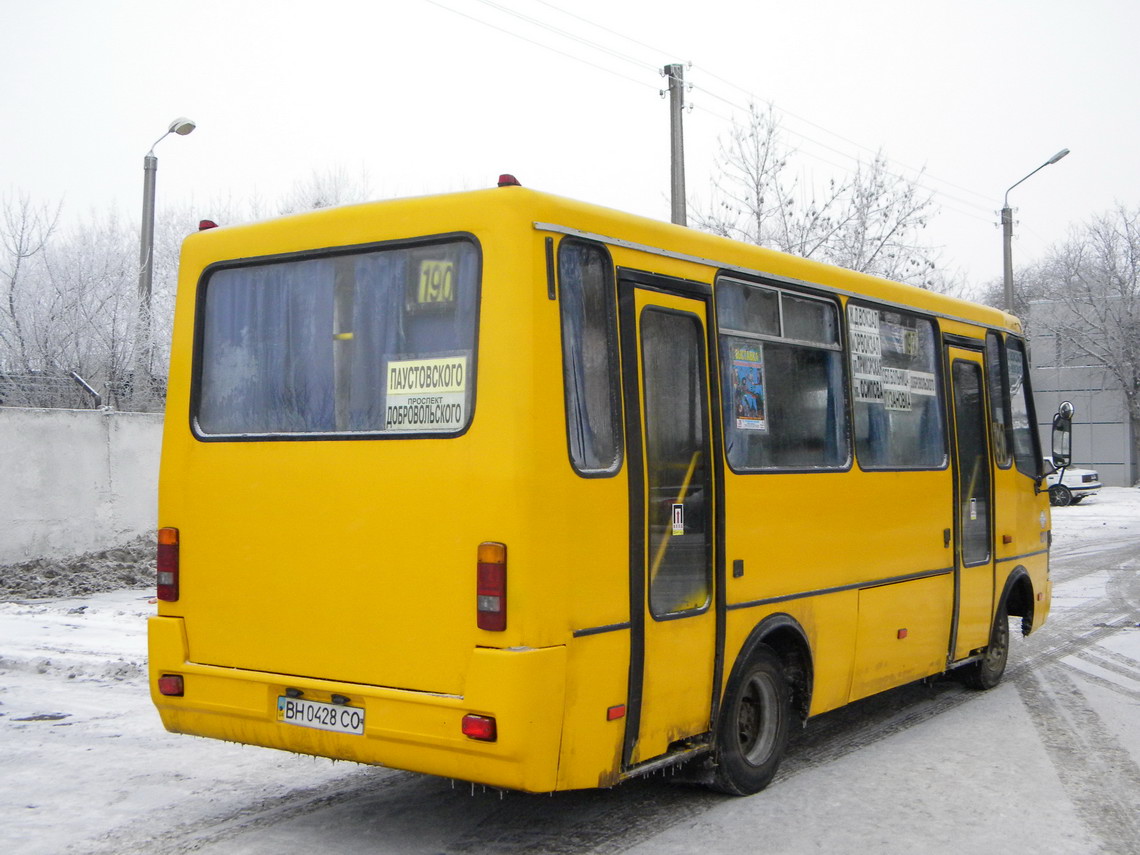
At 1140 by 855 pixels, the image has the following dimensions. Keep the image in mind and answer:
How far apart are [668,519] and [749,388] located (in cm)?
114

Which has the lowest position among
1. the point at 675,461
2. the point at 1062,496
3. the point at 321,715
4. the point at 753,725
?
the point at 753,725

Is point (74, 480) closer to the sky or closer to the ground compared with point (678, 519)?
closer to the sky

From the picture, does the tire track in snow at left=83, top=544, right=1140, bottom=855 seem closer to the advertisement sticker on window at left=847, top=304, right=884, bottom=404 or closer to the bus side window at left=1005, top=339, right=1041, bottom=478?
the advertisement sticker on window at left=847, top=304, right=884, bottom=404

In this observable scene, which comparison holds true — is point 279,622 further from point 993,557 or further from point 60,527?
point 60,527

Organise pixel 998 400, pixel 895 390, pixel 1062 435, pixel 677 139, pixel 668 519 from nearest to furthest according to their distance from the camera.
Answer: pixel 668 519 < pixel 895 390 < pixel 998 400 < pixel 1062 435 < pixel 677 139

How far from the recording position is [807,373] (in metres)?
7.19

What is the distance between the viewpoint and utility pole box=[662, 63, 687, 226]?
59.4 feet

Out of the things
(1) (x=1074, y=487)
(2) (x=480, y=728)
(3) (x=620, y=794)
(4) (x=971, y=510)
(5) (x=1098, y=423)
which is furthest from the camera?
(5) (x=1098, y=423)

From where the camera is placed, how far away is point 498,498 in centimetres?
498

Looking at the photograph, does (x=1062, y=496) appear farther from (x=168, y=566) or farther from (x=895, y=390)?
(x=168, y=566)

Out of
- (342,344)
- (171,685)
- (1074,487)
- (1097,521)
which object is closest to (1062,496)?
(1074,487)

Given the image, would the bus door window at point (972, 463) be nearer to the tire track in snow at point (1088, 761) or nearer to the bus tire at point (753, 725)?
the tire track in snow at point (1088, 761)

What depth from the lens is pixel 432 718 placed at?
5.04 m

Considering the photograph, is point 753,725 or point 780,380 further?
point 780,380
